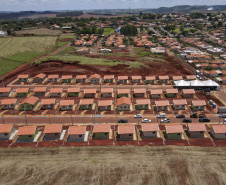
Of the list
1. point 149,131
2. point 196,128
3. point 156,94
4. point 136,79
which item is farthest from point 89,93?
point 196,128

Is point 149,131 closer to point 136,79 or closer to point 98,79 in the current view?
point 136,79

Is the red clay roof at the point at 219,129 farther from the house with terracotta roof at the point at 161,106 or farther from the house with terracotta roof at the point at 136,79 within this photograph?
the house with terracotta roof at the point at 136,79

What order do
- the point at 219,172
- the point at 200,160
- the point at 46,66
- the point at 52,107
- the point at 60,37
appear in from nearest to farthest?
1. the point at 219,172
2. the point at 200,160
3. the point at 52,107
4. the point at 46,66
5. the point at 60,37

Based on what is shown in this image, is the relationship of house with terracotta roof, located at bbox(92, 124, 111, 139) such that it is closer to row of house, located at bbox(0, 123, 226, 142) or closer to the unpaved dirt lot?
row of house, located at bbox(0, 123, 226, 142)

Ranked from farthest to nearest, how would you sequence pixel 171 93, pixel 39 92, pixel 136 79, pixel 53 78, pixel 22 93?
pixel 53 78 < pixel 136 79 < pixel 39 92 < pixel 22 93 < pixel 171 93

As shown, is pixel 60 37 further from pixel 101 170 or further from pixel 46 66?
pixel 101 170

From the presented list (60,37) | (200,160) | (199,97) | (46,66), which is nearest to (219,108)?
(199,97)
